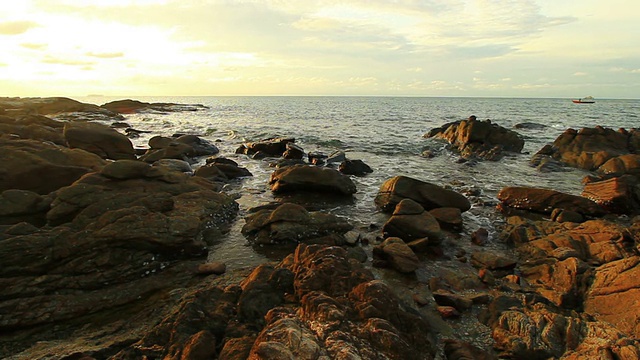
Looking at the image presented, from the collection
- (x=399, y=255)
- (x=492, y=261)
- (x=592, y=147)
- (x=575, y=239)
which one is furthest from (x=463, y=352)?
(x=592, y=147)

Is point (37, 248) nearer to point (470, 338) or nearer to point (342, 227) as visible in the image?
point (342, 227)

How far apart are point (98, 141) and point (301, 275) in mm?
19655

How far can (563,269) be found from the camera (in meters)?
8.20

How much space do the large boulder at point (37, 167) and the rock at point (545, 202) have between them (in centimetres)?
1772

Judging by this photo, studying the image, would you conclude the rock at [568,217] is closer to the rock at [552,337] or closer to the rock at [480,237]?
the rock at [480,237]

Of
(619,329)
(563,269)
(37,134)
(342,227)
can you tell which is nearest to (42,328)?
(342,227)

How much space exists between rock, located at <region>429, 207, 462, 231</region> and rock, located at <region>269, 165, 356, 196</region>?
14.9 ft

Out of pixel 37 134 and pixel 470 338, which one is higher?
pixel 37 134

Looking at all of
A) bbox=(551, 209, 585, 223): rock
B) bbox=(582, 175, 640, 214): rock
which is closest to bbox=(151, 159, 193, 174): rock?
bbox=(551, 209, 585, 223): rock

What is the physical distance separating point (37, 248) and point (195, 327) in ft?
17.0

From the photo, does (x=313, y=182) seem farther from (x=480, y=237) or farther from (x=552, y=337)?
(x=552, y=337)

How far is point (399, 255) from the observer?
30.2ft

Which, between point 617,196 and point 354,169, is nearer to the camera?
point 617,196

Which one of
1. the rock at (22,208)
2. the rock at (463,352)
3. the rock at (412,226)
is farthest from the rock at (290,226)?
the rock at (22,208)
